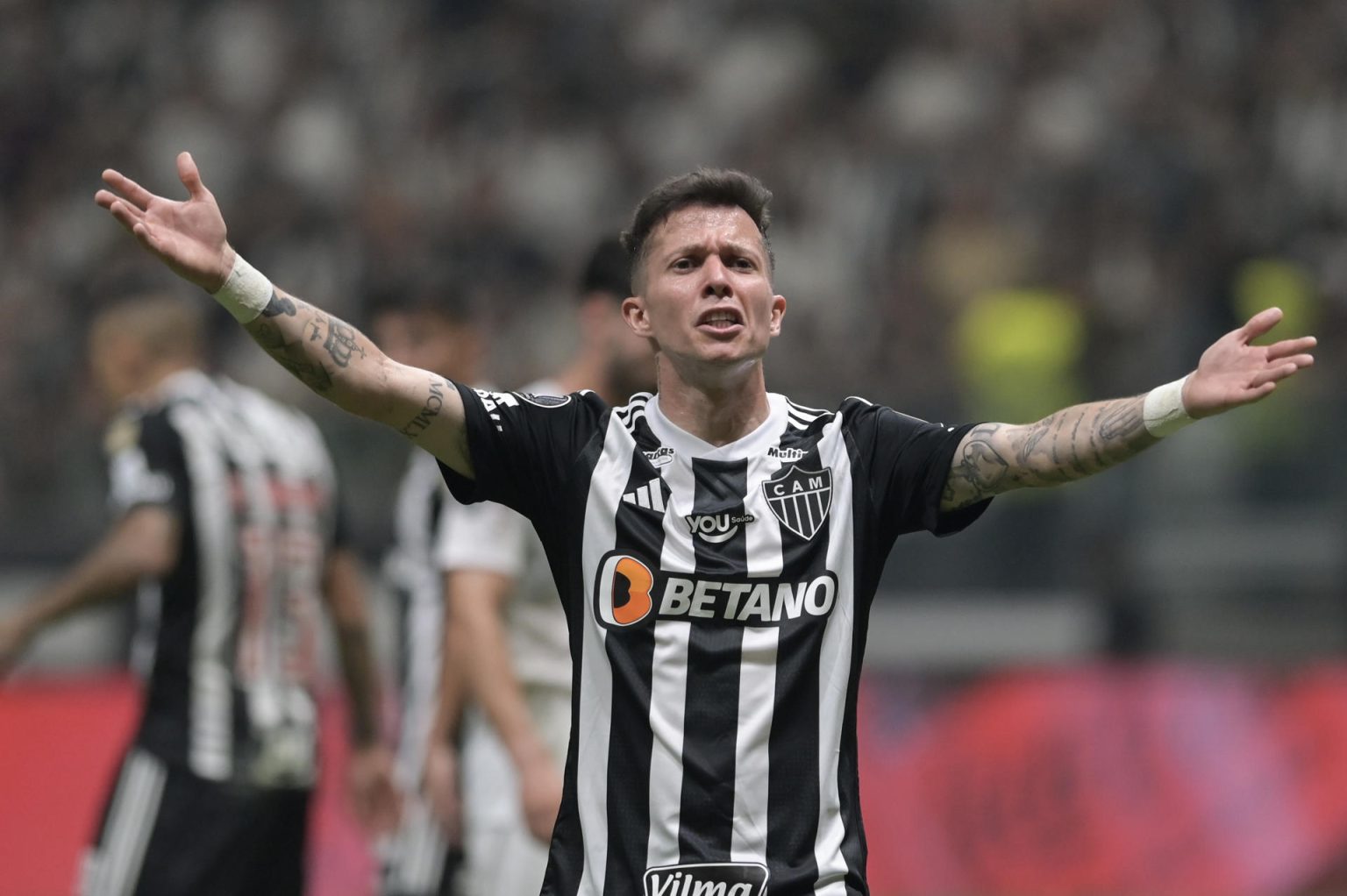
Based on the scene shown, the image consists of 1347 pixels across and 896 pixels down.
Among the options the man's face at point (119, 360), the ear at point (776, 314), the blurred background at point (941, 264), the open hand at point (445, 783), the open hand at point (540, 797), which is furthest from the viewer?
the blurred background at point (941, 264)

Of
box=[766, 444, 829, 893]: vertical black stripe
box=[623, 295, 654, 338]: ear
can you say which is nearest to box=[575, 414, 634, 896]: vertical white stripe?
box=[623, 295, 654, 338]: ear

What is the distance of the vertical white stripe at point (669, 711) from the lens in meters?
4.12

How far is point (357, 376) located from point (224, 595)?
2540mm

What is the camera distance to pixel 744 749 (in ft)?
13.6

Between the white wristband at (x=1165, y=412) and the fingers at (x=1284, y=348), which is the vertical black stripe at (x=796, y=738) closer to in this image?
the white wristband at (x=1165, y=412)

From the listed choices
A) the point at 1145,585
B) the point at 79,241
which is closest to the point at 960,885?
the point at 1145,585

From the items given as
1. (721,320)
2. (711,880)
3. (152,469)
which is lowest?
(711,880)

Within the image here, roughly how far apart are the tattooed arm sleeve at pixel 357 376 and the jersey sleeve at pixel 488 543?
202cm

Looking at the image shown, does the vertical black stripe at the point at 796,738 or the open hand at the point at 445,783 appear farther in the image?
the open hand at the point at 445,783

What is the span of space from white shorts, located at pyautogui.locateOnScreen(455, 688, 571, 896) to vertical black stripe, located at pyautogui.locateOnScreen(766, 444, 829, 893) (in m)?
2.16

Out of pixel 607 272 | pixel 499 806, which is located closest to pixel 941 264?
pixel 607 272

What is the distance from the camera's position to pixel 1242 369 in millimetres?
3994

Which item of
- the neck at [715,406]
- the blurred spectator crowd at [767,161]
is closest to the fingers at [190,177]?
the neck at [715,406]

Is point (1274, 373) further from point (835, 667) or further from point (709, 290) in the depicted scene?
point (709, 290)
